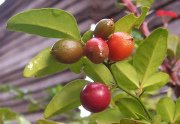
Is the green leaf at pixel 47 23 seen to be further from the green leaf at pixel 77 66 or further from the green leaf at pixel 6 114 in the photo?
the green leaf at pixel 6 114

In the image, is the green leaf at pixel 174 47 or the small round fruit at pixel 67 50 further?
the green leaf at pixel 174 47

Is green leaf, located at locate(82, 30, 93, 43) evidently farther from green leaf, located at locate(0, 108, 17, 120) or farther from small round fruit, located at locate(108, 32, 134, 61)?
green leaf, located at locate(0, 108, 17, 120)

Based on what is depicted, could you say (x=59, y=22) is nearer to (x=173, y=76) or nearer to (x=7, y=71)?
(x=173, y=76)

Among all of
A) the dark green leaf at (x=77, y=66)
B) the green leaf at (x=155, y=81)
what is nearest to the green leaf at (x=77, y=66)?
the dark green leaf at (x=77, y=66)

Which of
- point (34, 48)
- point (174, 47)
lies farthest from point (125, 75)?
point (34, 48)

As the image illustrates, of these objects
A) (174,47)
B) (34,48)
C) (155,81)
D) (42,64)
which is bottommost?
(34,48)

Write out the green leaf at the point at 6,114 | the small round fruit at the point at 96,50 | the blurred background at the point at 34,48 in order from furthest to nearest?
1. the blurred background at the point at 34,48
2. the green leaf at the point at 6,114
3. the small round fruit at the point at 96,50

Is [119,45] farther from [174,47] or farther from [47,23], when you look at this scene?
[174,47]
